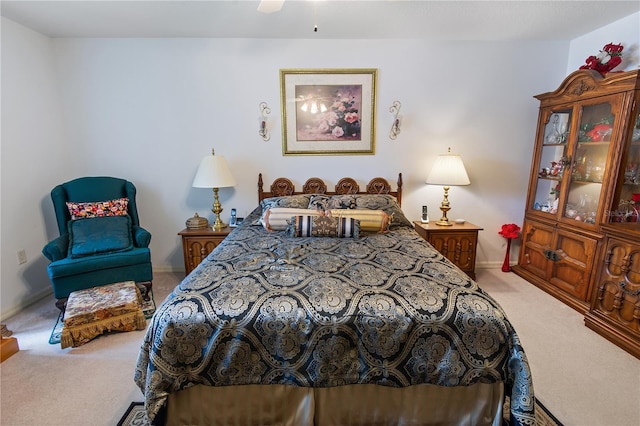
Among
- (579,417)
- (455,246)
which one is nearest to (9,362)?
(579,417)

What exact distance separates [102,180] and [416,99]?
338cm

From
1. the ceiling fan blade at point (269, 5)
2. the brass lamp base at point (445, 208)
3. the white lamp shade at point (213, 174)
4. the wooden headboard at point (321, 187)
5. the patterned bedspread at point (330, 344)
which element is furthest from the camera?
the wooden headboard at point (321, 187)

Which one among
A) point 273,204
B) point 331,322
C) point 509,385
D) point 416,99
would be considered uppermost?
point 416,99

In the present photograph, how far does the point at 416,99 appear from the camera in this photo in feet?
10.9

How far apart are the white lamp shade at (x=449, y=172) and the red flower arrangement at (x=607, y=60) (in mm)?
1304

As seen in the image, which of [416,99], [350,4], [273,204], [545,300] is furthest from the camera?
[416,99]

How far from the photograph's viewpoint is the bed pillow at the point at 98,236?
264cm

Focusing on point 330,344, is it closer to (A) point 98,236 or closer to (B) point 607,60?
(A) point 98,236

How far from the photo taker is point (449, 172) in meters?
3.08

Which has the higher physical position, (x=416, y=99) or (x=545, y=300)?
(x=416, y=99)

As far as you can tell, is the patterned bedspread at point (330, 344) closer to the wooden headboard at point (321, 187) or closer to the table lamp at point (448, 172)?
the table lamp at point (448, 172)

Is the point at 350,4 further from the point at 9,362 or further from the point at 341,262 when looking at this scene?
the point at 9,362

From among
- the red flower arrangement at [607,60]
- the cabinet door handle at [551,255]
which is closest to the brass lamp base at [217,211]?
the cabinet door handle at [551,255]

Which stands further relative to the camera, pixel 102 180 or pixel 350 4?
pixel 102 180
